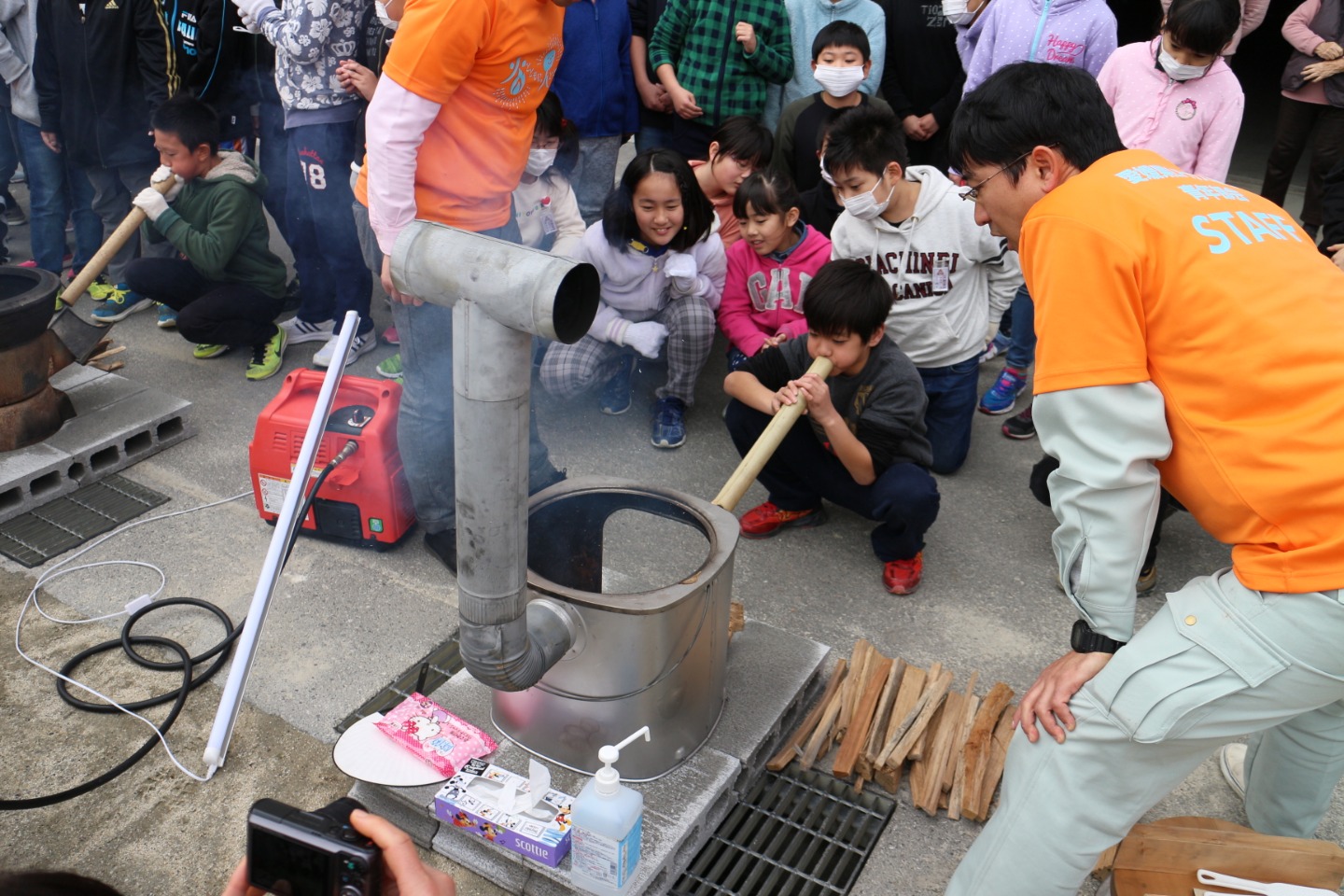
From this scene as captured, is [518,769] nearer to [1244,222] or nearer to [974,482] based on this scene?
[1244,222]

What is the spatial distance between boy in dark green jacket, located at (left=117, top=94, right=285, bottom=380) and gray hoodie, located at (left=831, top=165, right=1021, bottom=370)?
279cm

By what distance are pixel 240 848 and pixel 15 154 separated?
17.3 ft

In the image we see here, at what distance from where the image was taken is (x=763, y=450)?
3.07m

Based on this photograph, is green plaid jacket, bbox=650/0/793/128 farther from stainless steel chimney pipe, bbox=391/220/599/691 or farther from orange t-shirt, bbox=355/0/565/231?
stainless steel chimney pipe, bbox=391/220/599/691

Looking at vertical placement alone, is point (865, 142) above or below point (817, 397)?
above

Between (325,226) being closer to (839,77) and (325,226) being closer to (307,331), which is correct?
(307,331)

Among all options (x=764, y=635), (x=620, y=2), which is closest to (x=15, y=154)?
(x=620, y=2)

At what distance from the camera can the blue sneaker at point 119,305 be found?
18.1 feet

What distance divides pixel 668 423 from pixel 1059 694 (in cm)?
271

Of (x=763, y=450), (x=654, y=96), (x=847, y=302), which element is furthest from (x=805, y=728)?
(x=654, y=96)

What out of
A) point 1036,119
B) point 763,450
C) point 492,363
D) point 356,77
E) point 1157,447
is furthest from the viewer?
point 356,77

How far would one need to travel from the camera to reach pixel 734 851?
257 cm

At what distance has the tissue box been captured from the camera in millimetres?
2281

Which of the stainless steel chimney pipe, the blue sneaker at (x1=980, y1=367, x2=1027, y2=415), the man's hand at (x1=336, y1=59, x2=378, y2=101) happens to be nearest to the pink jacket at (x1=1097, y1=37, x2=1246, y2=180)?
the blue sneaker at (x1=980, y1=367, x2=1027, y2=415)
